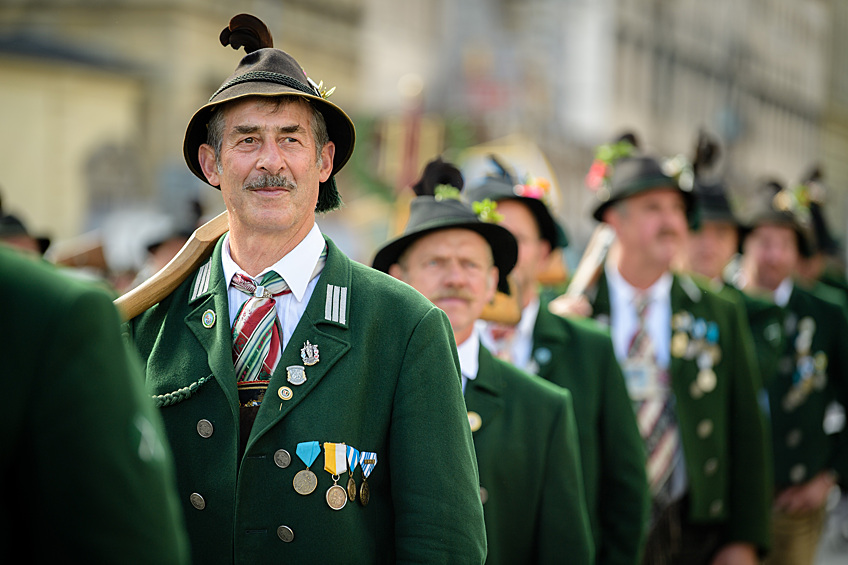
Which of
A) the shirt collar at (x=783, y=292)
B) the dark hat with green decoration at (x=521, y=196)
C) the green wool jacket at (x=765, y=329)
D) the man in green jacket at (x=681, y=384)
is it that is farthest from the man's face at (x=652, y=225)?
the shirt collar at (x=783, y=292)

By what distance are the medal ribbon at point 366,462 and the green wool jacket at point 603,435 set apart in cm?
230

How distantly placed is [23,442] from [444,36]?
1719 inches

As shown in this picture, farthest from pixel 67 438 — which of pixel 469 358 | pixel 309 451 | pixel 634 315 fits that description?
pixel 634 315

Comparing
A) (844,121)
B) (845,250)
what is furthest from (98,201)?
(844,121)

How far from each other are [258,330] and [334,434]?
37 centimetres

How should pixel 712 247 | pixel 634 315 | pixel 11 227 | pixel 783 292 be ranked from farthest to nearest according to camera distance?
pixel 712 247
pixel 783 292
pixel 11 227
pixel 634 315

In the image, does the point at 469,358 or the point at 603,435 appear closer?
the point at 469,358

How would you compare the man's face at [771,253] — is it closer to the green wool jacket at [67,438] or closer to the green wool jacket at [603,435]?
the green wool jacket at [603,435]

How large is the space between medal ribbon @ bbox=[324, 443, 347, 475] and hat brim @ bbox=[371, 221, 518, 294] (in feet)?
4.96

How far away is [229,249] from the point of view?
135 inches

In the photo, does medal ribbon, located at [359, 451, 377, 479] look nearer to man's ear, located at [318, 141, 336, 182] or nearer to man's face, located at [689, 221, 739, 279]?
man's ear, located at [318, 141, 336, 182]

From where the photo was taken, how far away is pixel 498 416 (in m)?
4.53

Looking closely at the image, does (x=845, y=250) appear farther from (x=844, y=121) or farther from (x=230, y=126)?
(x=844, y=121)

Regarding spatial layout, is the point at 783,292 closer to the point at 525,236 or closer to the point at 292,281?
the point at 525,236
